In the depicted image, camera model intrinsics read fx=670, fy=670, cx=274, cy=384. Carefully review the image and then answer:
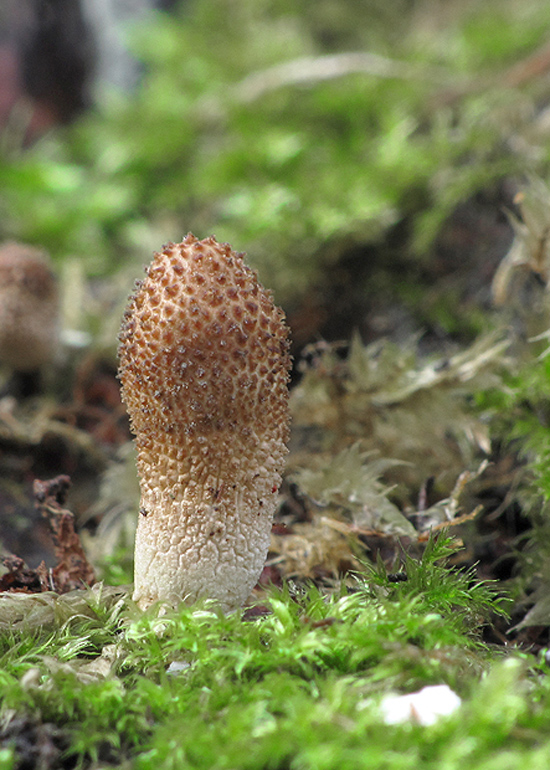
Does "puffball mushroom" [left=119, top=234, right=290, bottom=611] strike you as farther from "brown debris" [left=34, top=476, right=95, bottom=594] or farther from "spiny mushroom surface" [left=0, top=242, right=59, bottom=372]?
"spiny mushroom surface" [left=0, top=242, right=59, bottom=372]

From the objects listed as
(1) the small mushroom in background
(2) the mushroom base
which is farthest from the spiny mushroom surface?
(2) the mushroom base

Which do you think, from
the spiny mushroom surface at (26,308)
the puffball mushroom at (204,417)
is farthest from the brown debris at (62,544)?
the spiny mushroom surface at (26,308)

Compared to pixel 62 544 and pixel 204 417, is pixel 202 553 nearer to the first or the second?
pixel 204 417

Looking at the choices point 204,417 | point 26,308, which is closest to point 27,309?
point 26,308

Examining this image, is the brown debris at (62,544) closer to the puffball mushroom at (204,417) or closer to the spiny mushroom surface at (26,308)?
the puffball mushroom at (204,417)

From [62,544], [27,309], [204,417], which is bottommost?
[62,544]

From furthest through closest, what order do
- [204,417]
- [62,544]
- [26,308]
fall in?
1. [26,308]
2. [62,544]
3. [204,417]

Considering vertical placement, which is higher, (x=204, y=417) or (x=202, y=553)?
(x=204, y=417)

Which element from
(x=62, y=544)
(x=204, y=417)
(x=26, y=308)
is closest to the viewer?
(x=204, y=417)

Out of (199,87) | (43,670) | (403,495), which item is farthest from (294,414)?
(199,87)
